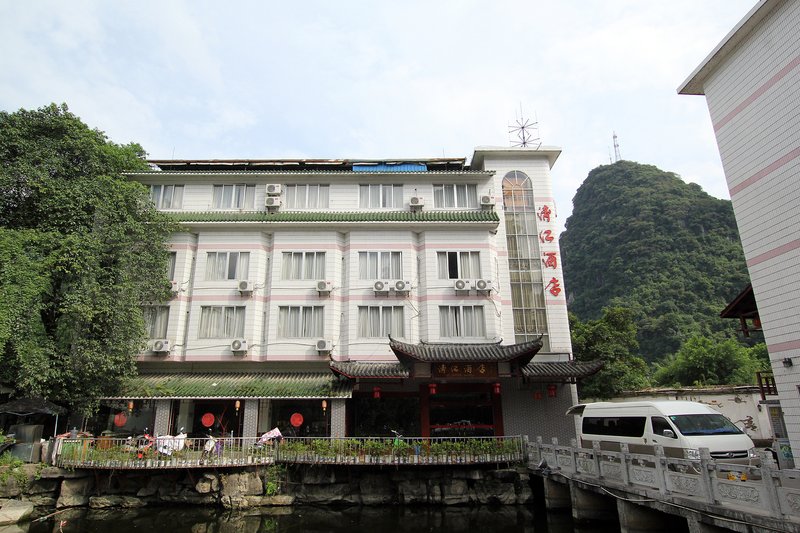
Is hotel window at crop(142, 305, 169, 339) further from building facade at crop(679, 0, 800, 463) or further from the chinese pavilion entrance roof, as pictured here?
building facade at crop(679, 0, 800, 463)

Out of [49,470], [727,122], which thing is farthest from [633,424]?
[49,470]

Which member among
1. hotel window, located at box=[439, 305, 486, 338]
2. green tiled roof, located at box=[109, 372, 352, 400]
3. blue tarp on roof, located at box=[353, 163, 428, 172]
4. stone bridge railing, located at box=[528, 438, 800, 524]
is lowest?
stone bridge railing, located at box=[528, 438, 800, 524]

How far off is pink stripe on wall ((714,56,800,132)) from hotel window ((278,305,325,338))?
15.7 metres

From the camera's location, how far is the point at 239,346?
1912 cm

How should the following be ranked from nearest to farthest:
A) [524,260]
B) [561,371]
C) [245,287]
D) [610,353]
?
[561,371]
[245,287]
[524,260]
[610,353]

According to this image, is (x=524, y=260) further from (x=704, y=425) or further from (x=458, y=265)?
(x=704, y=425)

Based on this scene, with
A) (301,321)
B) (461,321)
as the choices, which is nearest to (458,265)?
(461,321)

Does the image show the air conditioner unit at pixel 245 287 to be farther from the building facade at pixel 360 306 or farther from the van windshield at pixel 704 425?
the van windshield at pixel 704 425

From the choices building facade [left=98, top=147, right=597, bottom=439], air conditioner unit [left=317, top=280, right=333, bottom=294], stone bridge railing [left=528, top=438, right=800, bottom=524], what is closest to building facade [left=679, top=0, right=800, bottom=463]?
stone bridge railing [left=528, top=438, right=800, bottom=524]

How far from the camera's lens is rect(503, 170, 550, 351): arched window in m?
20.8

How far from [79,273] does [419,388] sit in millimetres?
13279

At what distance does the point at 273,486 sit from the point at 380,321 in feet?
24.4

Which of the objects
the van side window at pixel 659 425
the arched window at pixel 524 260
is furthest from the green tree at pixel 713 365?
the van side window at pixel 659 425

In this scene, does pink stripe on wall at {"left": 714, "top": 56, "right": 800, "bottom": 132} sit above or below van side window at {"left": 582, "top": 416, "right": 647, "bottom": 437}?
above
